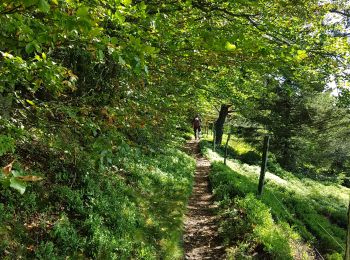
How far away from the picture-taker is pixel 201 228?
30.4ft

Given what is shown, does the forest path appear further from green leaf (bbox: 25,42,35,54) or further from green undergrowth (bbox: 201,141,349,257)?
green leaf (bbox: 25,42,35,54)

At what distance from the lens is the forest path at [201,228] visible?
310 inches

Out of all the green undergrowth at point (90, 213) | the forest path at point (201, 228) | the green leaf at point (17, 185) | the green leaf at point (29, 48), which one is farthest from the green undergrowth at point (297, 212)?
the green leaf at point (17, 185)

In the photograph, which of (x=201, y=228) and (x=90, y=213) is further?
(x=201, y=228)

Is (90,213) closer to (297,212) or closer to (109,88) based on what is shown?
(109,88)

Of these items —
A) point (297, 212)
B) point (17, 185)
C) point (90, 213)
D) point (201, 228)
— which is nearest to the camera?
point (17, 185)

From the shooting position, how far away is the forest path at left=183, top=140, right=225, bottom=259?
7877 millimetres

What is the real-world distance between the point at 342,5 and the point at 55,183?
944 centimetres

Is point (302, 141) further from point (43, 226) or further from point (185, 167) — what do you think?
point (43, 226)

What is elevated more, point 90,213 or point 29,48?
point 29,48

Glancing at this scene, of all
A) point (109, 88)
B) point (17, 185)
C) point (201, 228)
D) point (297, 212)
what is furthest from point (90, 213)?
point (297, 212)

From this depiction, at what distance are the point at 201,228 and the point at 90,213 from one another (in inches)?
155

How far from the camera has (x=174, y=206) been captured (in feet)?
31.9

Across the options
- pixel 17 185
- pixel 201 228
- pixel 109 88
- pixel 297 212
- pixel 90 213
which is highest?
pixel 109 88
